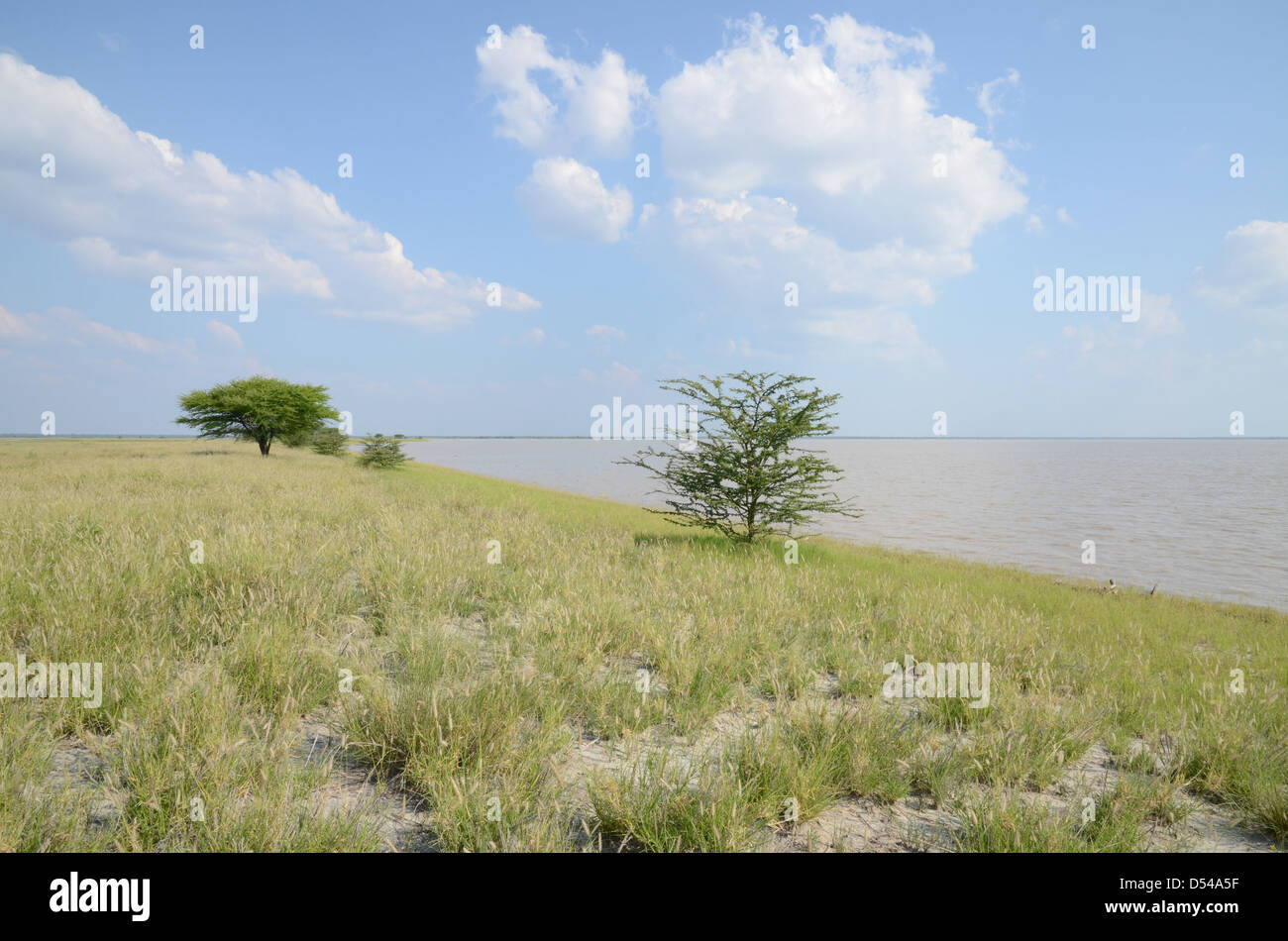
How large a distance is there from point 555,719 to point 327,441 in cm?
6218

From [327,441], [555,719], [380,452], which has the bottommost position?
[555,719]

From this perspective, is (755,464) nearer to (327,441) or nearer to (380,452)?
(380,452)

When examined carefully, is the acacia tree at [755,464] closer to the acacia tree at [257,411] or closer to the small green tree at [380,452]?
the small green tree at [380,452]

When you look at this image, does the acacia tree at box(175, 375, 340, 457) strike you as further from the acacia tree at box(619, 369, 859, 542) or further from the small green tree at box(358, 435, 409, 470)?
the acacia tree at box(619, 369, 859, 542)

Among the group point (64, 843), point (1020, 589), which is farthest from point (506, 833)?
point (1020, 589)

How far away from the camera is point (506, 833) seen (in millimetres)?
2496

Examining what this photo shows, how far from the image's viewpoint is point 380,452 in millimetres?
44812

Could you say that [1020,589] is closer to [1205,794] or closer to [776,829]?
[1205,794]

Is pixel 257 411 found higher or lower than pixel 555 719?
higher

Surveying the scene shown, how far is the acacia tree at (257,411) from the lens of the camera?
1827 inches

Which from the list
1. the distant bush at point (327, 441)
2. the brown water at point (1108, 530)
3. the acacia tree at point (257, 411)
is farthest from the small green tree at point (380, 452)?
the brown water at point (1108, 530)

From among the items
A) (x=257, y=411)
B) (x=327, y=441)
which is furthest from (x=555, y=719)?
(x=327, y=441)

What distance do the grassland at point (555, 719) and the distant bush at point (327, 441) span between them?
55.2m

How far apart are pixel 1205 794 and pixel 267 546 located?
28.3 ft
